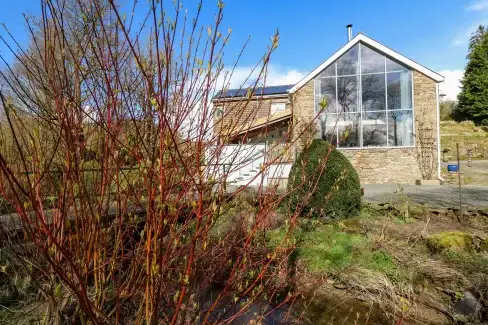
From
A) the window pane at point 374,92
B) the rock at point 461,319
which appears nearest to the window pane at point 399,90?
the window pane at point 374,92

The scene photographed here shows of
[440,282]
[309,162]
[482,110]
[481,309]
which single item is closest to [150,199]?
[481,309]

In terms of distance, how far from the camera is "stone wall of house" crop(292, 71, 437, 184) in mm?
13148

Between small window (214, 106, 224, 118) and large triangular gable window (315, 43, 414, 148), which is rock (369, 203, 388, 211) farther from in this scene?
small window (214, 106, 224, 118)

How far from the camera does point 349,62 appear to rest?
1385 centimetres

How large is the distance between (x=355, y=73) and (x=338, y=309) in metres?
11.8

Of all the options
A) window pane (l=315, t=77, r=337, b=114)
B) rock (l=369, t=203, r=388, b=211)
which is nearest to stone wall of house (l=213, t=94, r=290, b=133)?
rock (l=369, t=203, r=388, b=211)

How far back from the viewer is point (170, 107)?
160cm

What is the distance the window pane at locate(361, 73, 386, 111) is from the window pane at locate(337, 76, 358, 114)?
36 cm

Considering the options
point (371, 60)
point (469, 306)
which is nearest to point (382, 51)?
point (371, 60)

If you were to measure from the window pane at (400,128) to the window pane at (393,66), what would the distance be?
5.89ft

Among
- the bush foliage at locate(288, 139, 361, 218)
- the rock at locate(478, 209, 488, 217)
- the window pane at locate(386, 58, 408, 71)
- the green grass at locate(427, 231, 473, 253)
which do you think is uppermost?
the window pane at locate(386, 58, 408, 71)

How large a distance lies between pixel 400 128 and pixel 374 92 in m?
1.84

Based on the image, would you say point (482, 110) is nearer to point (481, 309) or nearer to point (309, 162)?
point (309, 162)

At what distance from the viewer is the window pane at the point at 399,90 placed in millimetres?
13281
